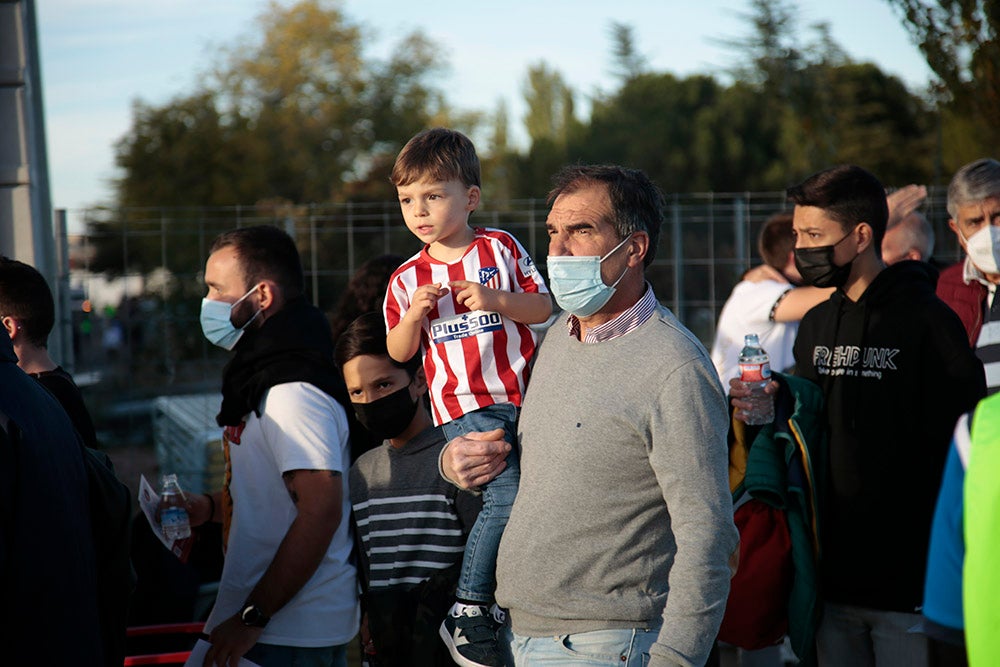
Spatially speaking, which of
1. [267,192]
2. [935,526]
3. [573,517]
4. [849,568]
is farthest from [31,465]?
[267,192]

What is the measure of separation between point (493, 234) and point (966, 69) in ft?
20.4

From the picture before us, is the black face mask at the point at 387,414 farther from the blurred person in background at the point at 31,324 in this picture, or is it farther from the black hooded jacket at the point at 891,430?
the black hooded jacket at the point at 891,430

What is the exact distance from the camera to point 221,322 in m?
3.68

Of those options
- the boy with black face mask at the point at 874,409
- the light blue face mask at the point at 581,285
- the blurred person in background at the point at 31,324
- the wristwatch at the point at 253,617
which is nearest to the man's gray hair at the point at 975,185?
the boy with black face mask at the point at 874,409

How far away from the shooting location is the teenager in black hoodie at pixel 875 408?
137 inches

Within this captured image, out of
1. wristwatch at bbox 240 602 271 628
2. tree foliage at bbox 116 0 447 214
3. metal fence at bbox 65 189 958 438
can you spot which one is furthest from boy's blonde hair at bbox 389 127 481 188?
tree foliage at bbox 116 0 447 214

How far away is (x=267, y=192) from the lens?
29.7 metres

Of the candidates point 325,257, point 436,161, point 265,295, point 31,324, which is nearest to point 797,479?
point 436,161

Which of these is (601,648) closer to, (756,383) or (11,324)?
(756,383)

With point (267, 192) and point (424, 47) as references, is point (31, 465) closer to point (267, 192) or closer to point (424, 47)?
point (267, 192)

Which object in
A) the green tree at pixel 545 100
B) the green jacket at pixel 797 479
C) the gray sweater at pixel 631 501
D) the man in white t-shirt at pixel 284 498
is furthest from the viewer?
the green tree at pixel 545 100

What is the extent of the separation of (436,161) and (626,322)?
0.89 meters

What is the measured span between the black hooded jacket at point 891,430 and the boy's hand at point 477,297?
4.82 feet

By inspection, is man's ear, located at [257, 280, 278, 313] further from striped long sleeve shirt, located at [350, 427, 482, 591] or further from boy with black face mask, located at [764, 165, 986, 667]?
boy with black face mask, located at [764, 165, 986, 667]
